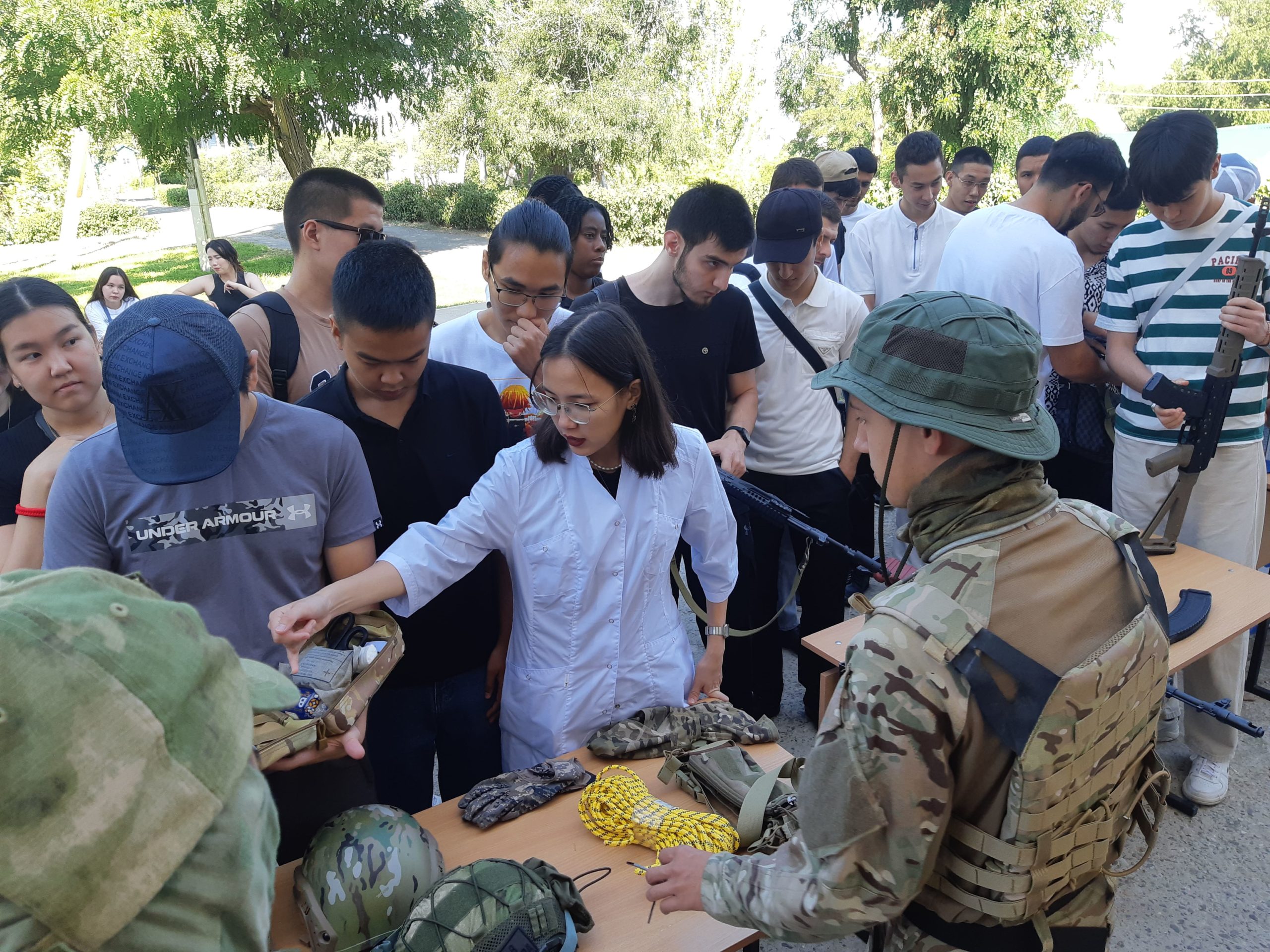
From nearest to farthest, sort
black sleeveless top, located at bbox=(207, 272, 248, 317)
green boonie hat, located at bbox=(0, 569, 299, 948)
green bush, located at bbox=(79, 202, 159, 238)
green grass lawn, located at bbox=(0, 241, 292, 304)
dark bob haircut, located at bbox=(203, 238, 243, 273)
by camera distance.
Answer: green boonie hat, located at bbox=(0, 569, 299, 948) → black sleeveless top, located at bbox=(207, 272, 248, 317) → dark bob haircut, located at bbox=(203, 238, 243, 273) → green grass lawn, located at bbox=(0, 241, 292, 304) → green bush, located at bbox=(79, 202, 159, 238)

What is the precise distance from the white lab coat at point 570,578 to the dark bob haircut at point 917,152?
3.72m

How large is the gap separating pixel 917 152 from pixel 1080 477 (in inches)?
88.1

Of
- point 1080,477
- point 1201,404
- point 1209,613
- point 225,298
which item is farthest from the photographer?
point 225,298

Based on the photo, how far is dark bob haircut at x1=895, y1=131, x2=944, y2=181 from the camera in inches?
201

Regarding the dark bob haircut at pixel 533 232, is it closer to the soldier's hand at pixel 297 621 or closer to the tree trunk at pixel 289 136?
the soldier's hand at pixel 297 621

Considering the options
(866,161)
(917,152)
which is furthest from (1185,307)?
(866,161)

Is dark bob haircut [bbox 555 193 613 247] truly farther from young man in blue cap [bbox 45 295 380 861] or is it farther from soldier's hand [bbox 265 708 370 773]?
soldier's hand [bbox 265 708 370 773]

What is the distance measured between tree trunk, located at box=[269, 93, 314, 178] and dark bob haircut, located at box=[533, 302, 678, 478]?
533 inches

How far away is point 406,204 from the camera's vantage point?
25641 mm

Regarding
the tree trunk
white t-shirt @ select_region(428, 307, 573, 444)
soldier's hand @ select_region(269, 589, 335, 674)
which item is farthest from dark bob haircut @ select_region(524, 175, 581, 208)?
the tree trunk

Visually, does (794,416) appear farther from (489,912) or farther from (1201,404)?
(489,912)

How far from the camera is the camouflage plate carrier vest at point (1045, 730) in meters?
1.23

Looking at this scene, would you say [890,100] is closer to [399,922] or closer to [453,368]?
[453,368]

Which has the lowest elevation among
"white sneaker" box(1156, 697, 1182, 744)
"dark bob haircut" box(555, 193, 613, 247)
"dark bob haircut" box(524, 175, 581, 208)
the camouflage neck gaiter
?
"white sneaker" box(1156, 697, 1182, 744)
